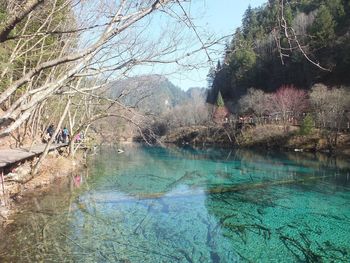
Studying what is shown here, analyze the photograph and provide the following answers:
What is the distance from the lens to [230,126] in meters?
62.2

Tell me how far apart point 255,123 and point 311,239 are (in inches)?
1896

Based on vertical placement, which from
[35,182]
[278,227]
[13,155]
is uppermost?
[13,155]

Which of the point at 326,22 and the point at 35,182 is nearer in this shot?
the point at 35,182

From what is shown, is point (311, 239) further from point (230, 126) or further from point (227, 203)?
point (230, 126)

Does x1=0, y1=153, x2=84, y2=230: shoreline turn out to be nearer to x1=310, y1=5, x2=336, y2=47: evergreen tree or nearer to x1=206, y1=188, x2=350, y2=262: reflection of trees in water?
x1=206, y1=188, x2=350, y2=262: reflection of trees in water

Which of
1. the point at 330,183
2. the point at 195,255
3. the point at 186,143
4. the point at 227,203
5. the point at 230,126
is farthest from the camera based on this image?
the point at 186,143

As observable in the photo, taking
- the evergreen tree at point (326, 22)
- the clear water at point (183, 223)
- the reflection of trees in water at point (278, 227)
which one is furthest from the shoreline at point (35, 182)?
the evergreen tree at point (326, 22)

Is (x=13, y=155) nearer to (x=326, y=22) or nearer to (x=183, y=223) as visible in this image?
(x=183, y=223)

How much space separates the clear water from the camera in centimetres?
899

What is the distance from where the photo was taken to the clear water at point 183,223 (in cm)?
899

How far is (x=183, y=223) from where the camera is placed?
11773 millimetres

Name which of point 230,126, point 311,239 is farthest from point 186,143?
point 311,239

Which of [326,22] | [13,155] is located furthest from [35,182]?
[326,22]

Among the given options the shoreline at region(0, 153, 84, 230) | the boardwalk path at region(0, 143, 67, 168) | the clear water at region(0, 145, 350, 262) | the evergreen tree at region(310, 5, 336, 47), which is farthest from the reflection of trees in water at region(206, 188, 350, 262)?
the evergreen tree at region(310, 5, 336, 47)
